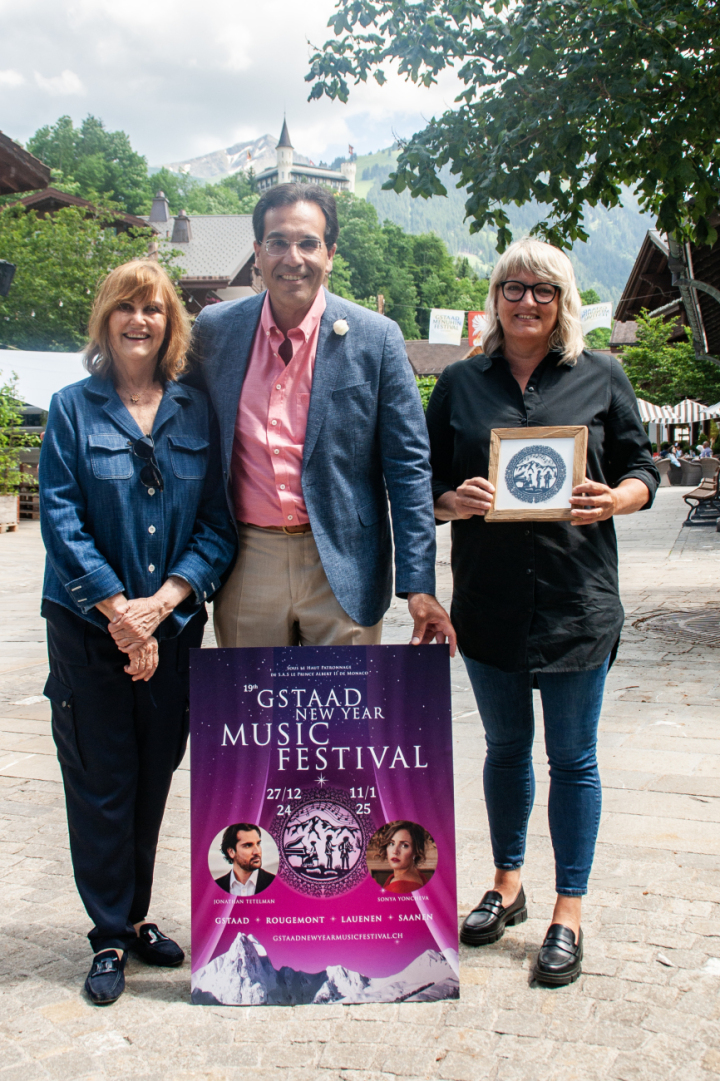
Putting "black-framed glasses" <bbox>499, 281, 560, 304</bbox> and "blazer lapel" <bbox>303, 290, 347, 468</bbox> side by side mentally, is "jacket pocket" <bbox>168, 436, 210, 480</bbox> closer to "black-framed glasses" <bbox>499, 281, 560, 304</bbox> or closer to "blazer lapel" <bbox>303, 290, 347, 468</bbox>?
"blazer lapel" <bbox>303, 290, 347, 468</bbox>

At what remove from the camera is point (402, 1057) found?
2195mm

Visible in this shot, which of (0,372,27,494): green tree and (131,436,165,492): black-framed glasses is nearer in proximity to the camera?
(131,436,165,492): black-framed glasses

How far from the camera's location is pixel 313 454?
8.51 ft

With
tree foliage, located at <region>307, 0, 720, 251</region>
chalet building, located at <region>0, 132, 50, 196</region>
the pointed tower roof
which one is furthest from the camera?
the pointed tower roof

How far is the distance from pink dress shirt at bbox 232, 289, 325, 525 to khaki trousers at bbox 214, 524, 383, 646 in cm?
7

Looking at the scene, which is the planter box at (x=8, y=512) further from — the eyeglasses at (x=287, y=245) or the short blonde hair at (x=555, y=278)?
the short blonde hair at (x=555, y=278)

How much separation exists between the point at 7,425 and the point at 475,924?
52.3 ft

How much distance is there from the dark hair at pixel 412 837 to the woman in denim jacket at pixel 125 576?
2.30ft

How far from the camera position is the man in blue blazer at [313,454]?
102 inches

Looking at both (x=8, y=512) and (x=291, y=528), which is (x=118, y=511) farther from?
(x=8, y=512)

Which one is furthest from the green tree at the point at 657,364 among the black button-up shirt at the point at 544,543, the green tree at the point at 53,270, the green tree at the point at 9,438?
the black button-up shirt at the point at 544,543

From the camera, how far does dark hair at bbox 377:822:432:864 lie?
2.45 meters

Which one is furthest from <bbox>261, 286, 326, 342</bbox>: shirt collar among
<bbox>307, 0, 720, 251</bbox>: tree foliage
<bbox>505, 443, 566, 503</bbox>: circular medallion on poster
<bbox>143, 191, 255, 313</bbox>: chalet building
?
<bbox>143, 191, 255, 313</bbox>: chalet building

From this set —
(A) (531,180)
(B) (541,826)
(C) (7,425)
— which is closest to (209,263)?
(C) (7,425)
